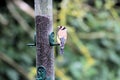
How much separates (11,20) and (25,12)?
20cm

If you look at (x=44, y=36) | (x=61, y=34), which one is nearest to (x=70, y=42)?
(x=44, y=36)

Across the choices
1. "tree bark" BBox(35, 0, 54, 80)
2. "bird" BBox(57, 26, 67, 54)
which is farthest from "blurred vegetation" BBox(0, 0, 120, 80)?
"bird" BBox(57, 26, 67, 54)

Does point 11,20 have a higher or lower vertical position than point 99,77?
higher

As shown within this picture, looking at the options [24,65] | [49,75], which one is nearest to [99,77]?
[24,65]

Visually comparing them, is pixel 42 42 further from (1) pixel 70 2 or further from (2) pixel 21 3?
(2) pixel 21 3

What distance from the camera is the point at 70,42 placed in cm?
375

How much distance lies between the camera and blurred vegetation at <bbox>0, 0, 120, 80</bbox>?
373cm

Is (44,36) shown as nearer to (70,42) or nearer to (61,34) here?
(61,34)

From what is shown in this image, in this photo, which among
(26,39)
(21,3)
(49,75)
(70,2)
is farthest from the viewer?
(26,39)

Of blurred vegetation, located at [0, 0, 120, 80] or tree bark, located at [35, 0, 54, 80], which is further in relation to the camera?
blurred vegetation, located at [0, 0, 120, 80]

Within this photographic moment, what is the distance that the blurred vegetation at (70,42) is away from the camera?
3.73 metres

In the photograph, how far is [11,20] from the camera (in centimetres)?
386

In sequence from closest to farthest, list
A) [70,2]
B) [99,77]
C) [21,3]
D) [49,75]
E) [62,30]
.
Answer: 1. [62,30]
2. [49,75]
3. [70,2]
4. [21,3]
5. [99,77]

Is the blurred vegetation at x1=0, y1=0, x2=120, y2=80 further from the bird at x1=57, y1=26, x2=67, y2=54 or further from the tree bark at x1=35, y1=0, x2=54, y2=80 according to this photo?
the bird at x1=57, y1=26, x2=67, y2=54
